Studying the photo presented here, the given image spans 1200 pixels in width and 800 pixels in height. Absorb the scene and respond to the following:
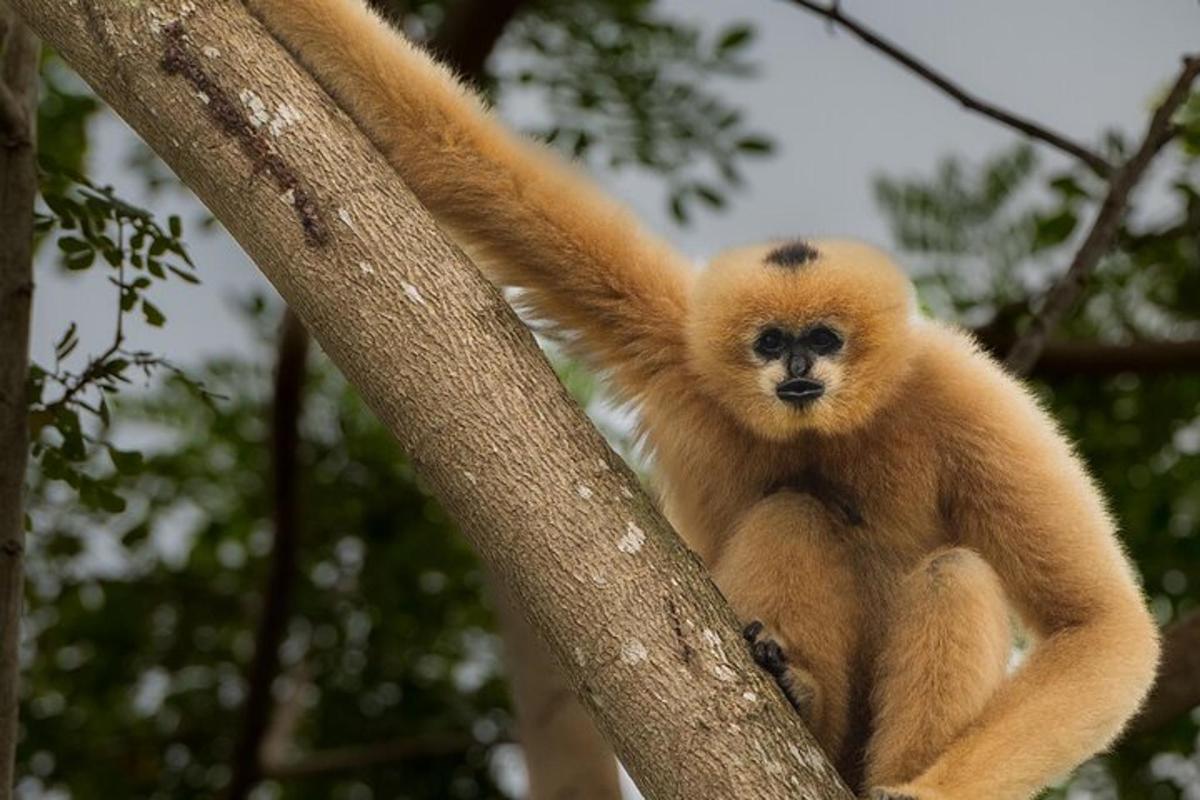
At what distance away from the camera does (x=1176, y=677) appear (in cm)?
551

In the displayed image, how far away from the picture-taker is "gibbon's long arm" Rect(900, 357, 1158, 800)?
381 cm

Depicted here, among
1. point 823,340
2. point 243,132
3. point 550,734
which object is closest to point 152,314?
point 243,132

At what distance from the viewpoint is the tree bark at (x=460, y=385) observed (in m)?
3.18

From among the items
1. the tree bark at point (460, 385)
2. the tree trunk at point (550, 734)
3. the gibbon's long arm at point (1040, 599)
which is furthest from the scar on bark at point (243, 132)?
the tree trunk at point (550, 734)

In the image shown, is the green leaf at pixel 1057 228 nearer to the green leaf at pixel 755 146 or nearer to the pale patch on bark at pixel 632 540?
the green leaf at pixel 755 146

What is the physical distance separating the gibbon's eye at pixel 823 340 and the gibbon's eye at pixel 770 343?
6 cm

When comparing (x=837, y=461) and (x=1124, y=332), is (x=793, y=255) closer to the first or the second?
(x=837, y=461)

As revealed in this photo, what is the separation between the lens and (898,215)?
7.42 metres

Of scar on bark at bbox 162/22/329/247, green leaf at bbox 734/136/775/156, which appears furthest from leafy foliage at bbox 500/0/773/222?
scar on bark at bbox 162/22/329/247

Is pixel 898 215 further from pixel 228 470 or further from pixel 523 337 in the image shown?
pixel 523 337

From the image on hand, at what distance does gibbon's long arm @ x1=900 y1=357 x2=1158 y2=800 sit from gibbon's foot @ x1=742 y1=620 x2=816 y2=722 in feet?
1.41

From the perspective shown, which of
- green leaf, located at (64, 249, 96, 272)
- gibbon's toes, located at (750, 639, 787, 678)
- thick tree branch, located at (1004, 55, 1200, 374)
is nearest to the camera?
gibbon's toes, located at (750, 639, 787, 678)

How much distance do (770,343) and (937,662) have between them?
3.07 ft

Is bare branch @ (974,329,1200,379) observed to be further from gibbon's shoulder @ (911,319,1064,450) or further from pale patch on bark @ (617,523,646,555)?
pale patch on bark @ (617,523,646,555)
